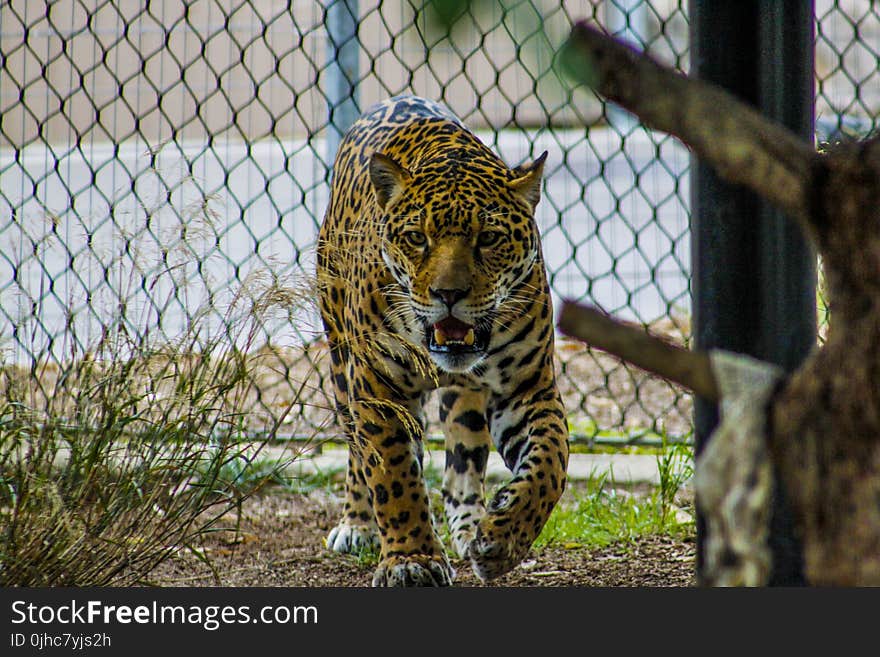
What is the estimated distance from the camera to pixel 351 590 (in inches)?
83.6

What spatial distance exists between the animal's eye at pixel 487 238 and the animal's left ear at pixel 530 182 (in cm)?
23

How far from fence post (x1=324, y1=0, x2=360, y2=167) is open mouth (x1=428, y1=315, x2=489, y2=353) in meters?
1.93

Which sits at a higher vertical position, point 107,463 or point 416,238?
point 416,238

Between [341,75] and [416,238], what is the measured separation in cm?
212

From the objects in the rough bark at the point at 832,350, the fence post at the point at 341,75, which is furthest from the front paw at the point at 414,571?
the rough bark at the point at 832,350

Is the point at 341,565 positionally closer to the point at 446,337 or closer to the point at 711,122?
the point at 446,337

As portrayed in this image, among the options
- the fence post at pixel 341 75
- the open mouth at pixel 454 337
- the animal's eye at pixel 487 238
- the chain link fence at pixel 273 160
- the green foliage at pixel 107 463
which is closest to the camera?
the green foliage at pixel 107 463

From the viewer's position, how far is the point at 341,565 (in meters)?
4.23

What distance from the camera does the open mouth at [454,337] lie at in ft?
11.4

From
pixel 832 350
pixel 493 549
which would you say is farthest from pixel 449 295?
pixel 832 350

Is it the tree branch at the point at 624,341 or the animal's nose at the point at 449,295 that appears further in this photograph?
the animal's nose at the point at 449,295

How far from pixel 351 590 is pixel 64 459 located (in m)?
1.34

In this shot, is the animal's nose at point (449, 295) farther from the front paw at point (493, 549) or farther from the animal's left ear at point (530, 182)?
the front paw at point (493, 549)

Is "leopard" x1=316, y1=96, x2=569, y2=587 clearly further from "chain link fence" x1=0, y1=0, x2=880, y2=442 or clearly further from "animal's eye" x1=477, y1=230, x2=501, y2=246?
"chain link fence" x1=0, y1=0, x2=880, y2=442
